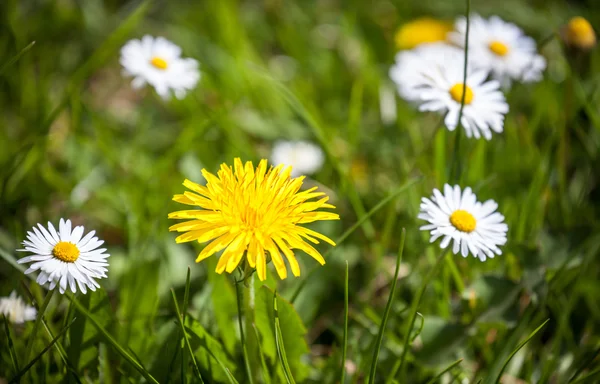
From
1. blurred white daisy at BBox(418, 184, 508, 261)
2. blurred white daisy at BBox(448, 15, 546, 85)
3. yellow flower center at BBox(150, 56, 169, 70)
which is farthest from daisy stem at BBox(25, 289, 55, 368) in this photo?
blurred white daisy at BBox(448, 15, 546, 85)

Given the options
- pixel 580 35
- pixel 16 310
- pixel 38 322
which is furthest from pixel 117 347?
pixel 580 35

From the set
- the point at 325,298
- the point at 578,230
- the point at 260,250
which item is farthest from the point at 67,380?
the point at 578,230

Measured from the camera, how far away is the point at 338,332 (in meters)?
1.58

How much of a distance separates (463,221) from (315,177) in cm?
104

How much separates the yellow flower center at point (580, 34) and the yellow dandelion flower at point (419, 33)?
90 cm

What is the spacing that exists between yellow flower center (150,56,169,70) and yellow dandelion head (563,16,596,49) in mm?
1391

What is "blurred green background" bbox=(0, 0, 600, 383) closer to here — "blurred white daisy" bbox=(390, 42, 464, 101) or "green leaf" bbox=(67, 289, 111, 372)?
"green leaf" bbox=(67, 289, 111, 372)

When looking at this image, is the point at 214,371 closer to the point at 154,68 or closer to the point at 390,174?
the point at 154,68

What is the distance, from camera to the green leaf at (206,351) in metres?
1.30

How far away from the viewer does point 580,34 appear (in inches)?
75.2

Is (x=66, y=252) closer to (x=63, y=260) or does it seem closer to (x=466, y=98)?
(x=63, y=260)

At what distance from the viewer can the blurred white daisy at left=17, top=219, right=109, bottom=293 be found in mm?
1081

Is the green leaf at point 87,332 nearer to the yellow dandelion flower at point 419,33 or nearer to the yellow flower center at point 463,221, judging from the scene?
the yellow flower center at point 463,221

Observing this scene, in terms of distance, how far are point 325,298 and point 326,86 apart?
123 centimetres
